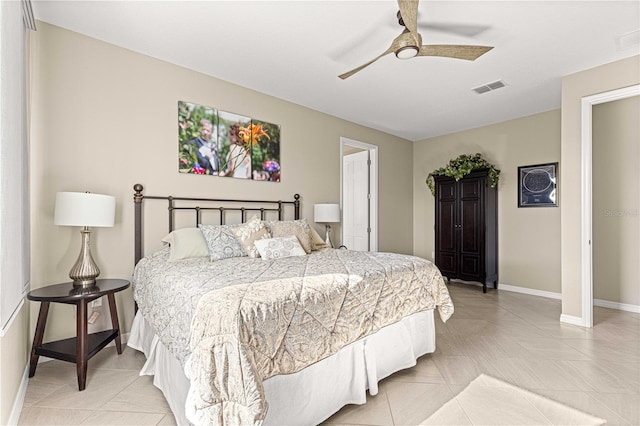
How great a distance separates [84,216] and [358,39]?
2566mm

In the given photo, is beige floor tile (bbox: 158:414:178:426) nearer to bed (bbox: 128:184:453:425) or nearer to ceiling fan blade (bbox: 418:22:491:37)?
bed (bbox: 128:184:453:425)

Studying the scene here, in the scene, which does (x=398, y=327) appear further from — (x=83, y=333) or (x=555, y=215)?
(x=555, y=215)

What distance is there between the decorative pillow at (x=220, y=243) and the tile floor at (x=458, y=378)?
3.25 feet

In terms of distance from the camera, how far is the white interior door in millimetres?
5586

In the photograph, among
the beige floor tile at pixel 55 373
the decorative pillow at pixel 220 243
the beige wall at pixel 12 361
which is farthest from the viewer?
the decorative pillow at pixel 220 243

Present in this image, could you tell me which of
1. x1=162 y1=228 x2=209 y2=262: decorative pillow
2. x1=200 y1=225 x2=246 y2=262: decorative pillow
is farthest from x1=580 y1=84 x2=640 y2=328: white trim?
x1=162 y1=228 x2=209 y2=262: decorative pillow

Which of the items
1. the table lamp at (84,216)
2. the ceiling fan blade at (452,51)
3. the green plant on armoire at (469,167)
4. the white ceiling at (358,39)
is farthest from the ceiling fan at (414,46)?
the green plant on armoire at (469,167)

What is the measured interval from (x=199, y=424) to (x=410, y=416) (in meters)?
1.20

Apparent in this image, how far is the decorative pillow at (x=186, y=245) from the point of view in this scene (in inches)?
104

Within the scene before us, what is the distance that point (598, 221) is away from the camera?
4152 mm

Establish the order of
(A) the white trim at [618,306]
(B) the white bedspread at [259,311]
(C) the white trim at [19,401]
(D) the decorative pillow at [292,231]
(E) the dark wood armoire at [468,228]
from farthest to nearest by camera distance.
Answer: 1. (E) the dark wood armoire at [468,228]
2. (A) the white trim at [618,306]
3. (D) the decorative pillow at [292,231]
4. (C) the white trim at [19,401]
5. (B) the white bedspread at [259,311]

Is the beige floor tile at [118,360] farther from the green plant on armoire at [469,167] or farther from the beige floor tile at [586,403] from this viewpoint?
the green plant on armoire at [469,167]

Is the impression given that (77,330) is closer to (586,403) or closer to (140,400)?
(140,400)

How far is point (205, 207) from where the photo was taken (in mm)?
3367
